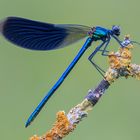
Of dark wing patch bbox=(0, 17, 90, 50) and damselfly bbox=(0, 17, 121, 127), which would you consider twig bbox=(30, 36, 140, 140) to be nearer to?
damselfly bbox=(0, 17, 121, 127)

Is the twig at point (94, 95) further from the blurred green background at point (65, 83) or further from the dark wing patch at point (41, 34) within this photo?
the blurred green background at point (65, 83)

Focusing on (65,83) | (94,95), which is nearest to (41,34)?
(94,95)

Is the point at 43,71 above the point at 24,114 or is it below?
above

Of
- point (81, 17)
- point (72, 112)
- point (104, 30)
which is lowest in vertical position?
point (72, 112)

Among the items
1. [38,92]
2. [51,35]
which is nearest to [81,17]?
[38,92]

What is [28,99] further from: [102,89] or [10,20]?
[102,89]

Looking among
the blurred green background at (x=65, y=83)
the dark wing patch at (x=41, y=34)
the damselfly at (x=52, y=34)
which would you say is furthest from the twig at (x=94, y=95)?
the blurred green background at (x=65, y=83)

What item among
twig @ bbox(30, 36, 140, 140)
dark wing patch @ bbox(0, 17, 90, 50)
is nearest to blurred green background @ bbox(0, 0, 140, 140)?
dark wing patch @ bbox(0, 17, 90, 50)
